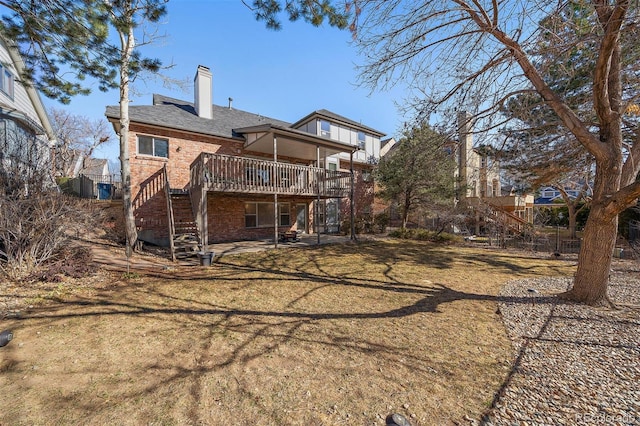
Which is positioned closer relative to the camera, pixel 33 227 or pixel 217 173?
pixel 33 227

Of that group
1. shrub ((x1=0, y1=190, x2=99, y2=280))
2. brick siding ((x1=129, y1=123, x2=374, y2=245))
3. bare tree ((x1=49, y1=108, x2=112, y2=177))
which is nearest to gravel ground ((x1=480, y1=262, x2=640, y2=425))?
shrub ((x1=0, y1=190, x2=99, y2=280))

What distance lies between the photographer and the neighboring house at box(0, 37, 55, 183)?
5.86m

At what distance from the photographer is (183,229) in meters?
9.45

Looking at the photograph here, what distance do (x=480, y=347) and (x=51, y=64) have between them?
9293 millimetres

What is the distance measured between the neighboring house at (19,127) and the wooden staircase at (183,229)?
357 centimetres

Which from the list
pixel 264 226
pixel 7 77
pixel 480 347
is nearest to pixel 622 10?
pixel 480 347

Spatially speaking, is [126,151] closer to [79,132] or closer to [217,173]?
[217,173]

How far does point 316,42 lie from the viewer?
6.75 meters

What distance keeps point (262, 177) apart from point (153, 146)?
4824 mm

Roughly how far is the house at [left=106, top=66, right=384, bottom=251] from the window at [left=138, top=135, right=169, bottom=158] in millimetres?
36

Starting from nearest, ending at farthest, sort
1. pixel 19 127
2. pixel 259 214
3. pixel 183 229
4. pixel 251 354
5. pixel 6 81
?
1. pixel 251 354
2. pixel 183 229
3. pixel 19 127
4. pixel 6 81
5. pixel 259 214

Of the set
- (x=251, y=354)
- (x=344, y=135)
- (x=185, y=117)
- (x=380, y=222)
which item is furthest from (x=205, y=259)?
(x=344, y=135)

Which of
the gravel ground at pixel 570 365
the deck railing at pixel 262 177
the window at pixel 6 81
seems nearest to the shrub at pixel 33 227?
the deck railing at pixel 262 177

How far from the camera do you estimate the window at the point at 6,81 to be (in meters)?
10.7
